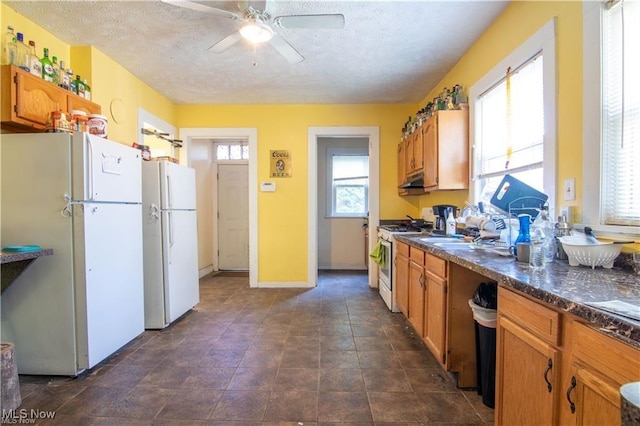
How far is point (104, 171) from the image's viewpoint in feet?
6.82

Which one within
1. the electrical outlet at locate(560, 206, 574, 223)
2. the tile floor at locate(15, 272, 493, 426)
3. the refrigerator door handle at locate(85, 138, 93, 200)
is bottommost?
the tile floor at locate(15, 272, 493, 426)

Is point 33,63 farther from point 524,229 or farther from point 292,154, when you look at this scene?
point 524,229

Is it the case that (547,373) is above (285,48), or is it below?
below

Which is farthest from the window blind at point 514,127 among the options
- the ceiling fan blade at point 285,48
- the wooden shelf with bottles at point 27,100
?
the wooden shelf with bottles at point 27,100

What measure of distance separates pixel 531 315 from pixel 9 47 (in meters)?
3.42

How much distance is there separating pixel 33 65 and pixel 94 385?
88.5 inches

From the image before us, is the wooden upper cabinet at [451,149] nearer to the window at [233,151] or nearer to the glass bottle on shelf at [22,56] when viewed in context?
the glass bottle on shelf at [22,56]

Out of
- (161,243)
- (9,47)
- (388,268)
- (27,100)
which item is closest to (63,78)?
(9,47)

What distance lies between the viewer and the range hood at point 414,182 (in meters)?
3.30

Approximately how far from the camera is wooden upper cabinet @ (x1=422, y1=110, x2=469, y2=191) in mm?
2707

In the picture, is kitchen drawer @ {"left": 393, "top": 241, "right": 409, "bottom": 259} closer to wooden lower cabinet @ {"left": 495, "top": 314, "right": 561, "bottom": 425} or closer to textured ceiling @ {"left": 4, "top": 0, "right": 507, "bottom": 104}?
wooden lower cabinet @ {"left": 495, "top": 314, "right": 561, "bottom": 425}

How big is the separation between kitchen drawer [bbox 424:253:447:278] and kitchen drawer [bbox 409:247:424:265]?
0.08 metres

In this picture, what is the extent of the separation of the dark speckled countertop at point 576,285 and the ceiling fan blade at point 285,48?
1950mm

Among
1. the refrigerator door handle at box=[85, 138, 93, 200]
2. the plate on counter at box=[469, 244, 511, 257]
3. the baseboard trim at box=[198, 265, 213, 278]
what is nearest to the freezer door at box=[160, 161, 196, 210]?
the refrigerator door handle at box=[85, 138, 93, 200]
